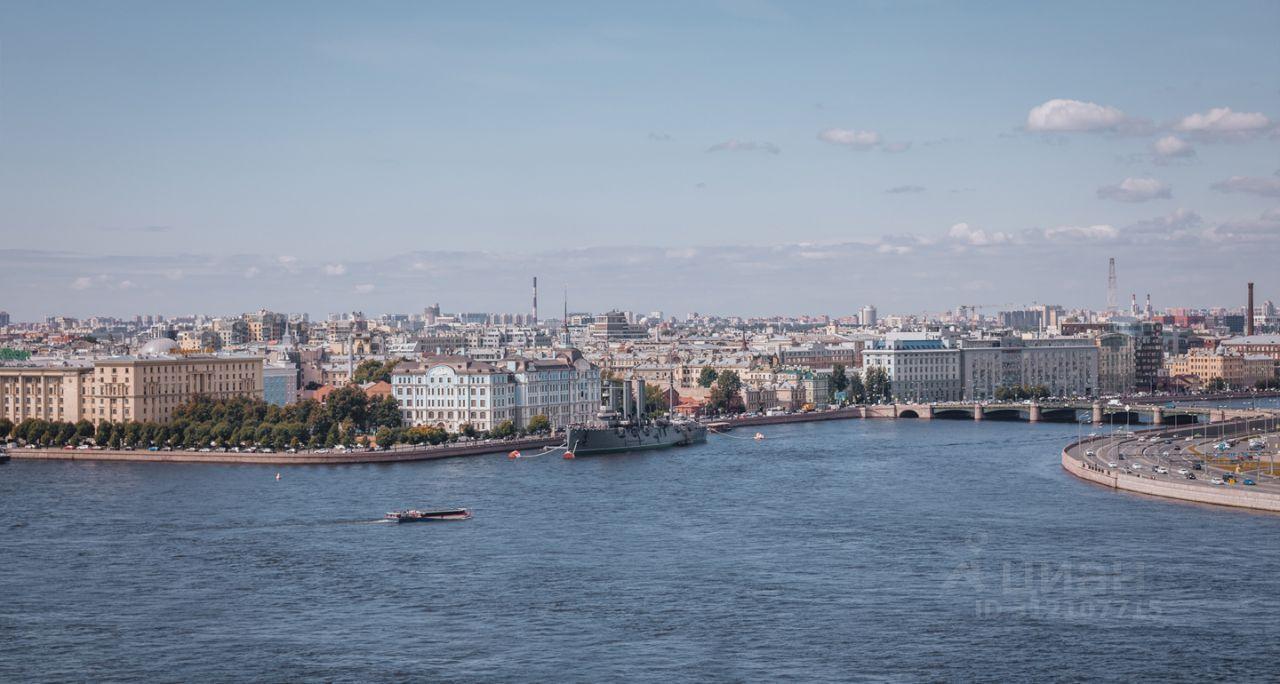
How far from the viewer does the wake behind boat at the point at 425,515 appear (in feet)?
94.7

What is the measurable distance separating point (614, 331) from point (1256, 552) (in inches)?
3329

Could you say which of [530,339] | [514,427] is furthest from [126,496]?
[530,339]

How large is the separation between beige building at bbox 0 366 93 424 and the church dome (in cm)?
329

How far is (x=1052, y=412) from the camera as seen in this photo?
202 ft

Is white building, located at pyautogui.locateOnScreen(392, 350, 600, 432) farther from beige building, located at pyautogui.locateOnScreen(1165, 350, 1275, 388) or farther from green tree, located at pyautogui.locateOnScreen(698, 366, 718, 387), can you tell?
beige building, located at pyautogui.locateOnScreen(1165, 350, 1275, 388)

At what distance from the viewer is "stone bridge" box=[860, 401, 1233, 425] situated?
57616mm

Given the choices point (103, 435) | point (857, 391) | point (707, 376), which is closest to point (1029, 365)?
point (857, 391)

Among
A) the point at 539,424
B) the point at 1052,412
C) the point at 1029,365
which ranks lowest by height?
the point at 1052,412

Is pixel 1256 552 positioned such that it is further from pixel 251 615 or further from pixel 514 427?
pixel 514 427

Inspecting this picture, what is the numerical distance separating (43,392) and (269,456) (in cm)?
1048

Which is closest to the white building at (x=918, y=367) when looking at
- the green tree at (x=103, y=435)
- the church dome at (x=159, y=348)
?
the church dome at (x=159, y=348)

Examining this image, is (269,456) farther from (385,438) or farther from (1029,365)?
(1029,365)

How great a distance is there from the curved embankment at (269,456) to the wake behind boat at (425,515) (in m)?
11.6

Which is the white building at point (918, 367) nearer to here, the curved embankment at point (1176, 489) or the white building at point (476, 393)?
the white building at point (476, 393)
